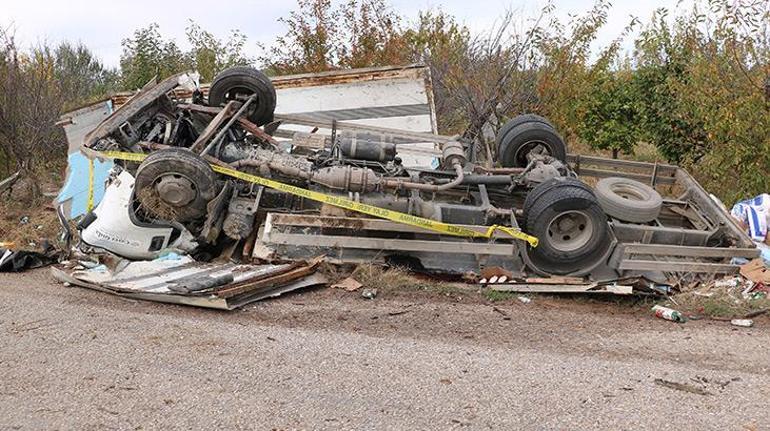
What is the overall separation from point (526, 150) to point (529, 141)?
0.13 metres

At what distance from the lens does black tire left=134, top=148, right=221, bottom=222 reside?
638cm

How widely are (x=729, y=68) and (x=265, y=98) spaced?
567 cm

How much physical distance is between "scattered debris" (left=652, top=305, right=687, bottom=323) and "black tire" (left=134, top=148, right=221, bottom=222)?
13.3 ft

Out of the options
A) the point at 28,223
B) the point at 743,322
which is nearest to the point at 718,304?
the point at 743,322

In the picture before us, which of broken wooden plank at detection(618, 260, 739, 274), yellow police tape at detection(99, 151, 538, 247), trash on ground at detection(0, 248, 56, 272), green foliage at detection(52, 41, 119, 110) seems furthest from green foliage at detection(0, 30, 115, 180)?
broken wooden plank at detection(618, 260, 739, 274)

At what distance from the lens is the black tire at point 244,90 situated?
25.1 ft

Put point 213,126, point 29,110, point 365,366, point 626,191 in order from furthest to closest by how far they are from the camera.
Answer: point 29,110 → point 626,191 → point 213,126 → point 365,366

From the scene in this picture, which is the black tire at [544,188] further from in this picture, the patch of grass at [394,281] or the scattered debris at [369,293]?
the scattered debris at [369,293]

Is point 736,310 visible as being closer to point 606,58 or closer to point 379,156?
point 379,156

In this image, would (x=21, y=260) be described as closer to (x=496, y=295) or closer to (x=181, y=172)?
(x=181, y=172)

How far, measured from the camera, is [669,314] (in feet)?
18.8

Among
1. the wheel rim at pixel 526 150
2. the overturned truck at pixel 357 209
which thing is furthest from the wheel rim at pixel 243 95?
the wheel rim at pixel 526 150

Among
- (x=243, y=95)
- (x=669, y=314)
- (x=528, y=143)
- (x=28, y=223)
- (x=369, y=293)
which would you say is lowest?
(x=28, y=223)

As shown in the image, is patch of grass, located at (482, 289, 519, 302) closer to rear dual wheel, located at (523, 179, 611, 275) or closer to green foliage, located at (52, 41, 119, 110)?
rear dual wheel, located at (523, 179, 611, 275)
